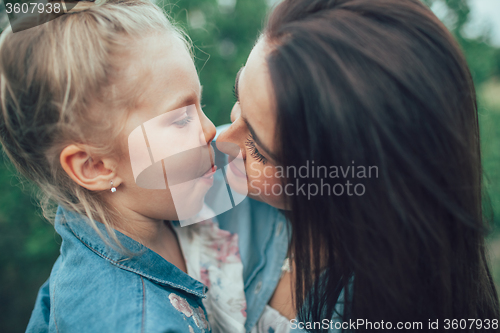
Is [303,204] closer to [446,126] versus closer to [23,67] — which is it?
[446,126]

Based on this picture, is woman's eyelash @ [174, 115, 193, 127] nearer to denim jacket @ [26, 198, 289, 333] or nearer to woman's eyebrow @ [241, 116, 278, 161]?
woman's eyebrow @ [241, 116, 278, 161]

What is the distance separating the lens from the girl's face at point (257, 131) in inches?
34.4

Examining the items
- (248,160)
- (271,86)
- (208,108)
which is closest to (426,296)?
(248,160)

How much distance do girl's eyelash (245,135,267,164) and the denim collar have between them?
47 centimetres

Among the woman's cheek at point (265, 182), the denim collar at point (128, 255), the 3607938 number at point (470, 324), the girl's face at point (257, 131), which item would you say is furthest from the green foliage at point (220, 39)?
the 3607938 number at point (470, 324)

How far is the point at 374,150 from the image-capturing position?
0.83m

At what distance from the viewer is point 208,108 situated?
176 cm

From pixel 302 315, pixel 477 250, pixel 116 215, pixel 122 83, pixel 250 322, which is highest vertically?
pixel 122 83

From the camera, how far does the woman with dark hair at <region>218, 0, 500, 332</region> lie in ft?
2.63

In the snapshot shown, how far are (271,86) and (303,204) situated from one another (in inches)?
14.1

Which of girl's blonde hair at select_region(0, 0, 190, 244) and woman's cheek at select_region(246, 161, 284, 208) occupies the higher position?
girl's blonde hair at select_region(0, 0, 190, 244)

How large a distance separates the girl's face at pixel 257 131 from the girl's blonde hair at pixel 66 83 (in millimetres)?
338

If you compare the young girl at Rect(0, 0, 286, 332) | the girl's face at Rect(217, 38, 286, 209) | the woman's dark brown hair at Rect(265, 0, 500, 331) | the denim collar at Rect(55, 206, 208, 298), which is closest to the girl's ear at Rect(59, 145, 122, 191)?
the young girl at Rect(0, 0, 286, 332)

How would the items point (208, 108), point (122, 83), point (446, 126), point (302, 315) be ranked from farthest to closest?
point (208, 108) < point (302, 315) < point (122, 83) < point (446, 126)
